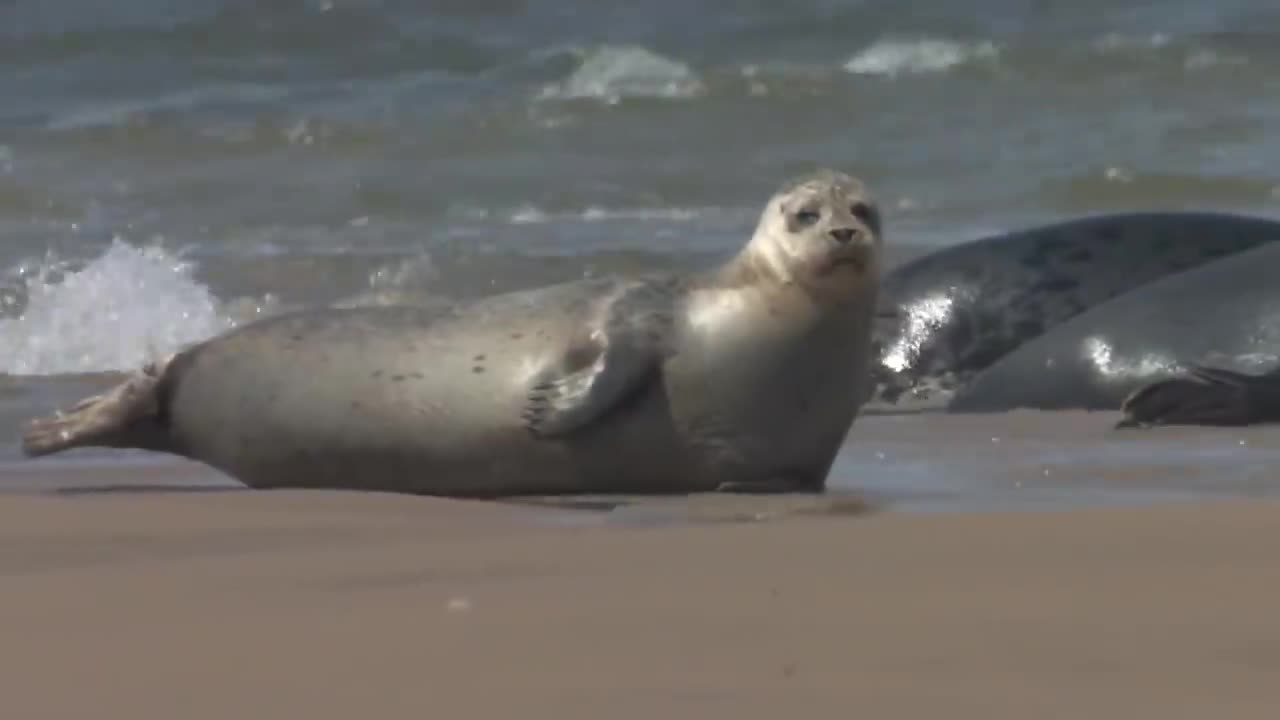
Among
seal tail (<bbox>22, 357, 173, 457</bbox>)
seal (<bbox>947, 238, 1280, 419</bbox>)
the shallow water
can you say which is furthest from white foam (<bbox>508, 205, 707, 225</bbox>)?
seal tail (<bbox>22, 357, 173, 457</bbox>)

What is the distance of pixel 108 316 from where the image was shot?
370 inches

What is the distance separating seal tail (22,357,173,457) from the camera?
5.34m

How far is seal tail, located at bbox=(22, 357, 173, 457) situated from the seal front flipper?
80 centimetres

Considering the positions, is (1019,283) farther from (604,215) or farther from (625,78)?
(625,78)

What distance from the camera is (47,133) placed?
15656 mm

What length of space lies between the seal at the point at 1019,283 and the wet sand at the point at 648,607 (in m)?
3.58

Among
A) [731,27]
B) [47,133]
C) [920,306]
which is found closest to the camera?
[920,306]

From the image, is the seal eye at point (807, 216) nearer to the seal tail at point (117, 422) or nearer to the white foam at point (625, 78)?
the seal tail at point (117, 422)

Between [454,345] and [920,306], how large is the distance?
332 cm

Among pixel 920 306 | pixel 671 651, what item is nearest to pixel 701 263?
pixel 920 306

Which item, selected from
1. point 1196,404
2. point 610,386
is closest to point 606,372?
point 610,386

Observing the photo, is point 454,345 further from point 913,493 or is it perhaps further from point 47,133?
point 47,133

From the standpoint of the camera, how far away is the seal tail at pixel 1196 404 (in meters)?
5.93

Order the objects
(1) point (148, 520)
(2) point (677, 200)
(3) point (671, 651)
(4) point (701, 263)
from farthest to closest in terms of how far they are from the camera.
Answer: (2) point (677, 200) → (4) point (701, 263) → (1) point (148, 520) → (3) point (671, 651)
